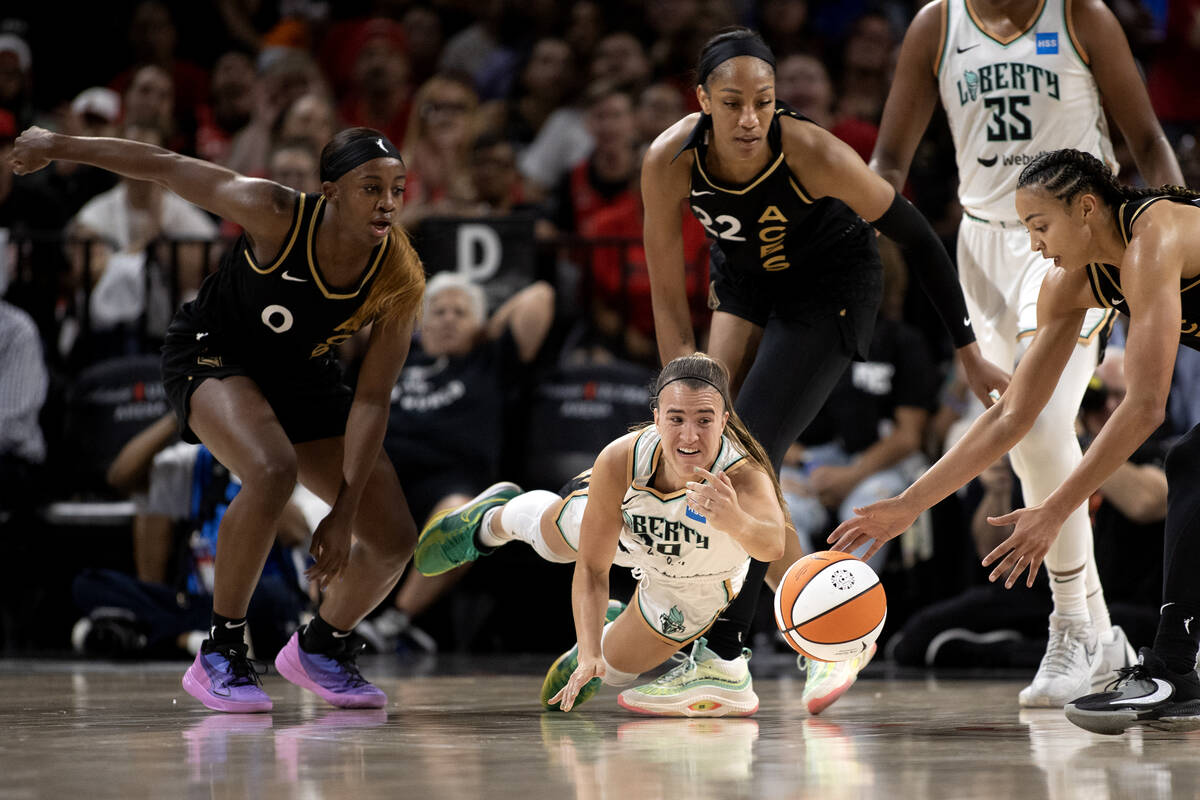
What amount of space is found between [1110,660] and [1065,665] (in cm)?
20

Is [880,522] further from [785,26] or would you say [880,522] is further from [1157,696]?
[785,26]

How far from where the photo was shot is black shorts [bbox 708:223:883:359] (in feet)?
14.0

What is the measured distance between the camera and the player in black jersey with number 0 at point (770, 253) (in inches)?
156

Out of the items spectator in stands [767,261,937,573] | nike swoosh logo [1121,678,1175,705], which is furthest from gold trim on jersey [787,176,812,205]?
spectator in stands [767,261,937,573]

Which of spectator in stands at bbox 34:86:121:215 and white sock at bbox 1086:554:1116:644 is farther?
spectator in stands at bbox 34:86:121:215

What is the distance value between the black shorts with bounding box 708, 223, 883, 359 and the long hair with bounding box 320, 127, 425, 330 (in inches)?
33.0

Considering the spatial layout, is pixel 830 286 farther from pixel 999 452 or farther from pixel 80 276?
pixel 80 276

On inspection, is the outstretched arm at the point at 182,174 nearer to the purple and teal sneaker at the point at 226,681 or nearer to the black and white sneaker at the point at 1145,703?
the purple and teal sneaker at the point at 226,681

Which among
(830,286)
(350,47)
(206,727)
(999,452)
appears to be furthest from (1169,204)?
(350,47)

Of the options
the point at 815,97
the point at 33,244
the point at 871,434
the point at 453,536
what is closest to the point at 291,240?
the point at 453,536

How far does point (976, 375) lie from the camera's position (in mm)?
4207

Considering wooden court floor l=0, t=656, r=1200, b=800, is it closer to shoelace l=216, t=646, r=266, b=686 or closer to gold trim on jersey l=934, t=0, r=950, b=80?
shoelace l=216, t=646, r=266, b=686

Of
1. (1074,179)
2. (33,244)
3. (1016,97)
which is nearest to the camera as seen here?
(1074,179)

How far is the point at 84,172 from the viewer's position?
818 centimetres
